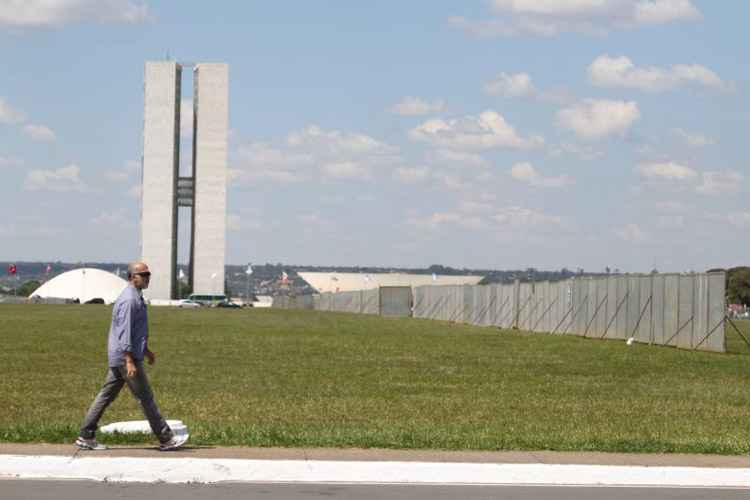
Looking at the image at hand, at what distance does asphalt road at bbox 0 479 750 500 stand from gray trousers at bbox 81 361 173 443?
1317 mm

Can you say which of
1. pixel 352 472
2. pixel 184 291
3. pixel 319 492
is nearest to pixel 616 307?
pixel 352 472

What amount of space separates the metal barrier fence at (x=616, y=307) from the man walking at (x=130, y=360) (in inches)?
1136

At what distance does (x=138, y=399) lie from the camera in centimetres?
1370

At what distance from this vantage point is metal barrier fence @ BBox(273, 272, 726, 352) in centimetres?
4091

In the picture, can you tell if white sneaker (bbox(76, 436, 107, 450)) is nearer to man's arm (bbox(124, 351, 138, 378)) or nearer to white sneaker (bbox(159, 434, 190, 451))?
white sneaker (bbox(159, 434, 190, 451))

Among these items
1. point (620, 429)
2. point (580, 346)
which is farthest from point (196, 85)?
point (620, 429)

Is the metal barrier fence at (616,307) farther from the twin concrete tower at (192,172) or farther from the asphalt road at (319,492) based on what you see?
the twin concrete tower at (192,172)

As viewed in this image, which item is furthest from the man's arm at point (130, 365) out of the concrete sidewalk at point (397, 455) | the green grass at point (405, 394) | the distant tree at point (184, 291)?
the distant tree at point (184, 291)

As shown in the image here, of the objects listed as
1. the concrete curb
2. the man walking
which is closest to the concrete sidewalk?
the man walking

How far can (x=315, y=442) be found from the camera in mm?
14867

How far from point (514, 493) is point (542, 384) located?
1482 centimetres

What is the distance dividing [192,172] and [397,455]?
150 m

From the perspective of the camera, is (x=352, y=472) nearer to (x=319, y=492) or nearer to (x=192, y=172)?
(x=319, y=492)

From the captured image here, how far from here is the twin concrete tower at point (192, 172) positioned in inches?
6230
